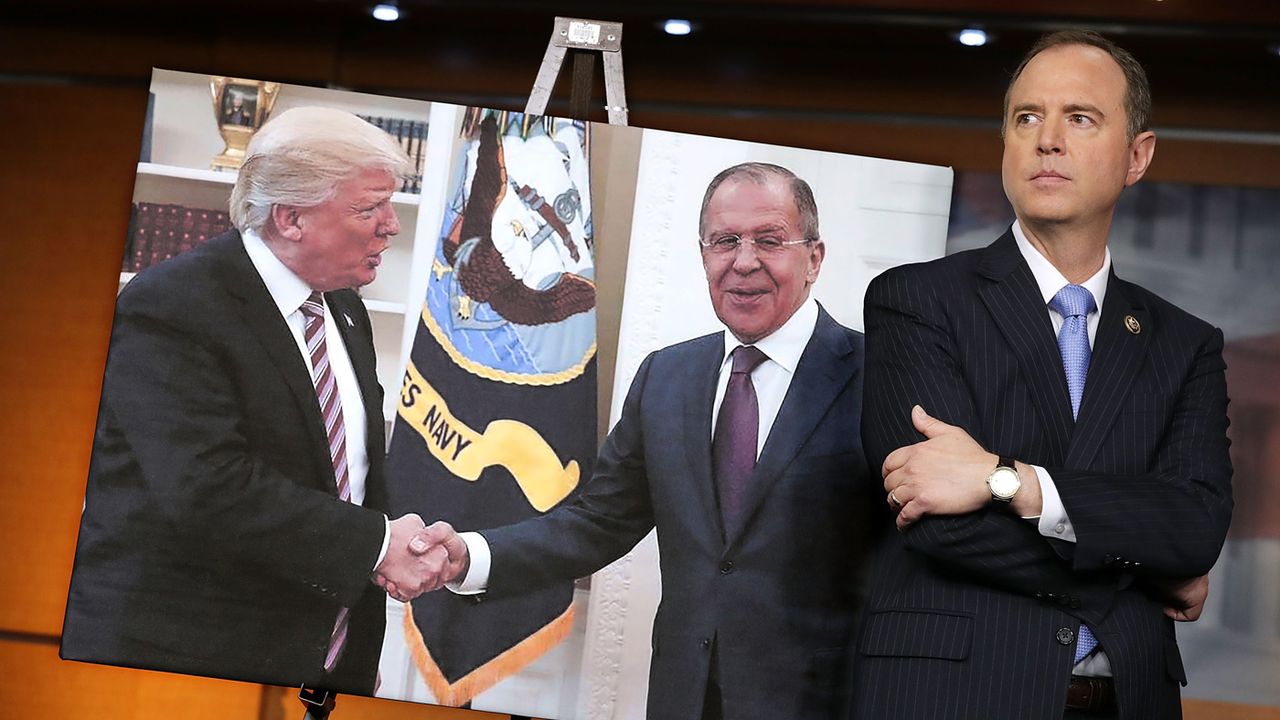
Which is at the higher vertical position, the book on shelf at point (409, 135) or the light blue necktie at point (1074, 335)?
the book on shelf at point (409, 135)

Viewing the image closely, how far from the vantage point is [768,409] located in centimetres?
314

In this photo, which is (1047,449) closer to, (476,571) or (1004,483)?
(1004,483)

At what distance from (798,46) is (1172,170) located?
1253 millimetres

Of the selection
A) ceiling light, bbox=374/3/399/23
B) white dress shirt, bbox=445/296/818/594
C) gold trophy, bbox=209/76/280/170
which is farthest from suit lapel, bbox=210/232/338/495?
ceiling light, bbox=374/3/399/23

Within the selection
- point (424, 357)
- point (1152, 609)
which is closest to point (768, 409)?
point (424, 357)

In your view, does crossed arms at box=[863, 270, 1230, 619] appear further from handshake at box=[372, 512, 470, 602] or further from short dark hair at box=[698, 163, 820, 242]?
handshake at box=[372, 512, 470, 602]

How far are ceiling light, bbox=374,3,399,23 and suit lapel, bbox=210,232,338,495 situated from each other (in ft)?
4.39

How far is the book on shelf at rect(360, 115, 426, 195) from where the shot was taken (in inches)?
125

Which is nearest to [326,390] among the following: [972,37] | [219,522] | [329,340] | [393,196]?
[329,340]

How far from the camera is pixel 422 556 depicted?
306 cm

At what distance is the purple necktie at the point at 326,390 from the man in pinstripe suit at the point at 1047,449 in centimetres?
130

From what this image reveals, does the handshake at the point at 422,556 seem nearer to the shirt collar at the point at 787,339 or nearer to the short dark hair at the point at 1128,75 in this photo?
the shirt collar at the point at 787,339

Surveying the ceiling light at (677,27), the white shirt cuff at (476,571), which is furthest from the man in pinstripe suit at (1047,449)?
the ceiling light at (677,27)

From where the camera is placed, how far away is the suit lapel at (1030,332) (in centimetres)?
237
